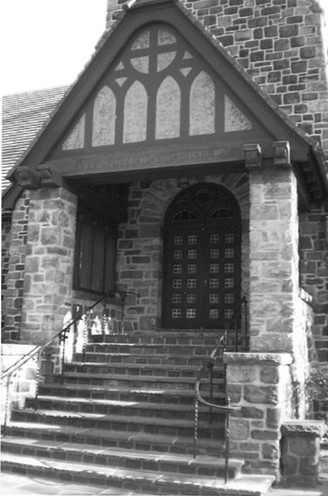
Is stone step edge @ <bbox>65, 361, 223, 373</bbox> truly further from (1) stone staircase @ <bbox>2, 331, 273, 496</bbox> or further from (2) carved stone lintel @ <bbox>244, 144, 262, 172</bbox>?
(2) carved stone lintel @ <bbox>244, 144, 262, 172</bbox>

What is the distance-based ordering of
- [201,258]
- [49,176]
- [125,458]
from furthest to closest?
[201,258], [49,176], [125,458]

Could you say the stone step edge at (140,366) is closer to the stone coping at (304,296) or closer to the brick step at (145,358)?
the brick step at (145,358)

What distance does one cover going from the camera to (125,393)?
7.51 m

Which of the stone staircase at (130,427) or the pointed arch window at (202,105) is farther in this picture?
the pointed arch window at (202,105)

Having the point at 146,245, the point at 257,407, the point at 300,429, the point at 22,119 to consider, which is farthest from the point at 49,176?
the point at 22,119

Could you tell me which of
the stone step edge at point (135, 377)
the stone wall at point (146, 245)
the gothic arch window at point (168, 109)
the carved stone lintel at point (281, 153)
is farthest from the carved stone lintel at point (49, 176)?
the carved stone lintel at point (281, 153)

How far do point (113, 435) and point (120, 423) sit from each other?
0.33 m

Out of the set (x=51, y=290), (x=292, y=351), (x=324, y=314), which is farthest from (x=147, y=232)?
(x=292, y=351)

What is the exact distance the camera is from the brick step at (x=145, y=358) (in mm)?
8281

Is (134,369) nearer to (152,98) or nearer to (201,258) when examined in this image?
(201,258)

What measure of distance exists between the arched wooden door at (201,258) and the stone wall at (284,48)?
7.96 ft

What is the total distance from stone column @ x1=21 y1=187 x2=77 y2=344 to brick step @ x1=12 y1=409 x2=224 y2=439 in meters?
1.42

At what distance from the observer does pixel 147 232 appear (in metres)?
11.2

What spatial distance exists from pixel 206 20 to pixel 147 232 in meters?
5.50
